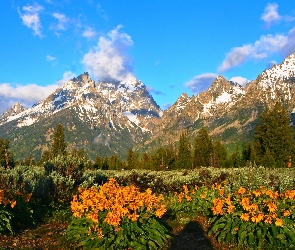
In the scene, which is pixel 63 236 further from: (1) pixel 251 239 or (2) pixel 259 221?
(2) pixel 259 221

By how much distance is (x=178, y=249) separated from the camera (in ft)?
29.2

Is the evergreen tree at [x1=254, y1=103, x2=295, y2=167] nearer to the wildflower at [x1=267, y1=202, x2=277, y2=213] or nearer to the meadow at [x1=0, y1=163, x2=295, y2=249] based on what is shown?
the meadow at [x1=0, y1=163, x2=295, y2=249]

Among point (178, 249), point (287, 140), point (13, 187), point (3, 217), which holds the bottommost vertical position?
point (178, 249)

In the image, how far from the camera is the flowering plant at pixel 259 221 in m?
8.30

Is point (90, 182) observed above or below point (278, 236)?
above

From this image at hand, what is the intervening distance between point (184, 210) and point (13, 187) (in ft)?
25.0

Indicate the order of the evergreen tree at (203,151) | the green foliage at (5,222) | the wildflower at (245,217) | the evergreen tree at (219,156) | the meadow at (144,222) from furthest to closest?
the evergreen tree at (203,151)
the evergreen tree at (219,156)
the green foliage at (5,222)
the wildflower at (245,217)
the meadow at (144,222)

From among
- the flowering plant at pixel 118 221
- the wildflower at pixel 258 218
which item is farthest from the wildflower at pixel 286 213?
the flowering plant at pixel 118 221

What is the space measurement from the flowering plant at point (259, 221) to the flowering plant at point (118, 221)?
207 cm

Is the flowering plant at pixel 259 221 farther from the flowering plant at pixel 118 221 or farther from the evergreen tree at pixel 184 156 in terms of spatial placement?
the evergreen tree at pixel 184 156

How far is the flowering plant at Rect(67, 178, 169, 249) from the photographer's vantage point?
24.6 ft

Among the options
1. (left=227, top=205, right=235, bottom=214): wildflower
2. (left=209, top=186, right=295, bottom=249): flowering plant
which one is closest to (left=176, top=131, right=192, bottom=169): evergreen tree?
(left=209, top=186, right=295, bottom=249): flowering plant

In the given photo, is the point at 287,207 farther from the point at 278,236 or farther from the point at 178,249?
the point at 178,249

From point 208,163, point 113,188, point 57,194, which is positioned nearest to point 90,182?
point 57,194
